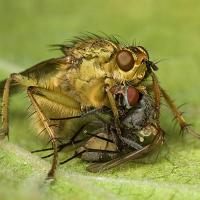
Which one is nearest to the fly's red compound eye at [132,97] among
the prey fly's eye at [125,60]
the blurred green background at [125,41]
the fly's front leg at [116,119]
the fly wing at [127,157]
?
the fly's front leg at [116,119]

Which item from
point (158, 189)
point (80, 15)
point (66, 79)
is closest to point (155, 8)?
point (80, 15)

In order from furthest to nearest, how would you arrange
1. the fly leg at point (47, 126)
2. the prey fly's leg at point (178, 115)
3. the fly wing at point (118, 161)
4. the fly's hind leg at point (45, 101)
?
the prey fly's leg at point (178, 115) → the fly's hind leg at point (45, 101) → the fly wing at point (118, 161) → the fly leg at point (47, 126)

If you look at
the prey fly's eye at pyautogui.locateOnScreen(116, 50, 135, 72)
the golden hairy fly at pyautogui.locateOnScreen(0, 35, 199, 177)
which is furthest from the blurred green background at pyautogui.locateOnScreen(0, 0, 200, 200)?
the prey fly's eye at pyautogui.locateOnScreen(116, 50, 135, 72)

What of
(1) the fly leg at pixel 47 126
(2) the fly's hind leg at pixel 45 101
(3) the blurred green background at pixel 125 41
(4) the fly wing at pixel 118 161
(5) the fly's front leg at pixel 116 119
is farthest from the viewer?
(2) the fly's hind leg at pixel 45 101

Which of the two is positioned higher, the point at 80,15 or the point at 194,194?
the point at 80,15

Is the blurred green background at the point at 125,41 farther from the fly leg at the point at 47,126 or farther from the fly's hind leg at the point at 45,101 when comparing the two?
the fly's hind leg at the point at 45,101

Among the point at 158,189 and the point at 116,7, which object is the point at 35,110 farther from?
the point at 116,7
